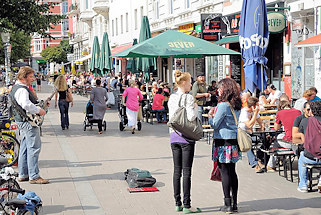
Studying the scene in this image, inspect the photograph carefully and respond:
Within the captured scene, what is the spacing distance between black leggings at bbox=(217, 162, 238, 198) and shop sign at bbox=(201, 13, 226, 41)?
1656 centimetres

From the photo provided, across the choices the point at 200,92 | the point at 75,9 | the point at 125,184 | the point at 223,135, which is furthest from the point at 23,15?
the point at 75,9

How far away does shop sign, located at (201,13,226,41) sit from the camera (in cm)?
2320

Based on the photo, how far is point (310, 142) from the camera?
803 centimetres

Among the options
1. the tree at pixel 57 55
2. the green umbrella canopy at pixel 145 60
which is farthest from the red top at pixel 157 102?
the tree at pixel 57 55

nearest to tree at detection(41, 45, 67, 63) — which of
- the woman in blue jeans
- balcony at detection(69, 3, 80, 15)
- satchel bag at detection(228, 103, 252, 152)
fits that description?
balcony at detection(69, 3, 80, 15)

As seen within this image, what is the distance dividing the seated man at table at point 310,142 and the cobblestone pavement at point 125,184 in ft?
0.92

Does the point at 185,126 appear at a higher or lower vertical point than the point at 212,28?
lower

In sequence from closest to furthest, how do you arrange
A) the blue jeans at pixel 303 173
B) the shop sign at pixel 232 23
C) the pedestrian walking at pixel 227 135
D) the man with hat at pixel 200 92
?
the pedestrian walking at pixel 227 135 < the blue jeans at pixel 303 173 < the man with hat at pixel 200 92 < the shop sign at pixel 232 23

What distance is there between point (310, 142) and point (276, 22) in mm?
10968

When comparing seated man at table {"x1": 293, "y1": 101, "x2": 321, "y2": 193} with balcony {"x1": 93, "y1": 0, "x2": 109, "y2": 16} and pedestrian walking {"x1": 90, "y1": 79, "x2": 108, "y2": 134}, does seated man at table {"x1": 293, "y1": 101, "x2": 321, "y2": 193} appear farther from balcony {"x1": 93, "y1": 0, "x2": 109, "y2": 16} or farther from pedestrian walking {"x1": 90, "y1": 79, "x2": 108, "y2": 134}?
balcony {"x1": 93, "y1": 0, "x2": 109, "y2": 16}

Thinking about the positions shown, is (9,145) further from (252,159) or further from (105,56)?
(105,56)

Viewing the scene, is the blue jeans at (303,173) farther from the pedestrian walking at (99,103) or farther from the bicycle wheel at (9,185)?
the pedestrian walking at (99,103)

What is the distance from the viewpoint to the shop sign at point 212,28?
2320 cm

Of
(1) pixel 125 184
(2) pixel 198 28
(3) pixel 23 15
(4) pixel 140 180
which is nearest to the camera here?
(4) pixel 140 180
